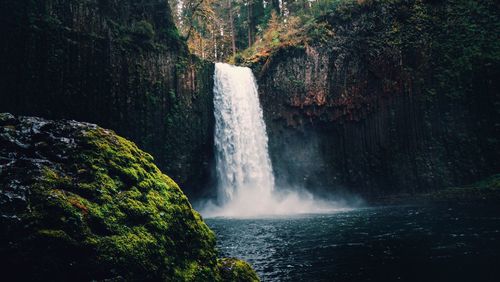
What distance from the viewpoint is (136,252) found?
3.43 m

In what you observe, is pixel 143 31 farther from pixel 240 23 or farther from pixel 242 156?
pixel 240 23

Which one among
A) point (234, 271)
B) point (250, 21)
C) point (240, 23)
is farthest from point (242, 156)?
point (240, 23)

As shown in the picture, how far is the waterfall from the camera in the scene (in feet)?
78.7

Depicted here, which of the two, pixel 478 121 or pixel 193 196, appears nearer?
pixel 478 121

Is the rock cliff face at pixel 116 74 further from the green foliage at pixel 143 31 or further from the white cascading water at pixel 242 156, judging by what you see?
the white cascading water at pixel 242 156

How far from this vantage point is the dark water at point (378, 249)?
6738 mm

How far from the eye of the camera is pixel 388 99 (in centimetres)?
2352

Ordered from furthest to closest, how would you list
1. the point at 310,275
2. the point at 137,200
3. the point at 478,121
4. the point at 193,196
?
1. the point at 193,196
2. the point at 478,121
3. the point at 310,275
4. the point at 137,200

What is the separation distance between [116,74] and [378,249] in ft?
52.6

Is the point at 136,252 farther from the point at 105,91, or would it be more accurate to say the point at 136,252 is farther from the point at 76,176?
the point at 105,91

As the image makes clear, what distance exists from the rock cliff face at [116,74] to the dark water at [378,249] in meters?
9.46

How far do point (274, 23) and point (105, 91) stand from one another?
18476 millimetres

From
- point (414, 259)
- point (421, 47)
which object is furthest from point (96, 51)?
point (421, 47)

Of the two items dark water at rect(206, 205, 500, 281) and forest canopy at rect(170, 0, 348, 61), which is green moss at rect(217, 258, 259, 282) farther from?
forest canopy at rect(170, 0, 348, 61)
